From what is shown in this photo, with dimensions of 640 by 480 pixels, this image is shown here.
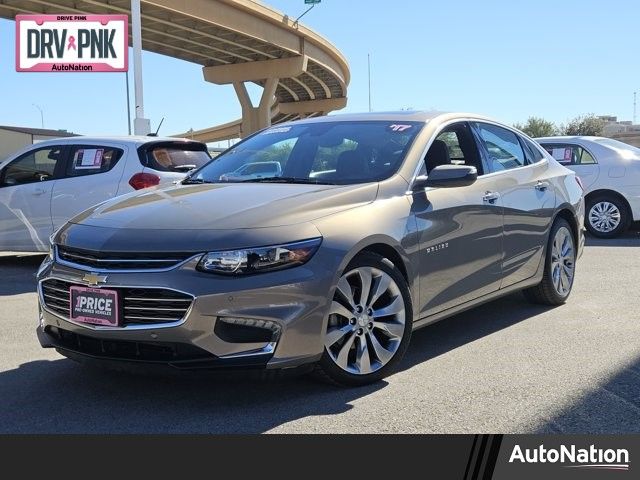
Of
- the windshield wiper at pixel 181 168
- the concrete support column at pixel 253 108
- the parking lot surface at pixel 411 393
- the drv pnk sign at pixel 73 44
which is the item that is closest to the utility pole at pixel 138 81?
the drv pnk sign at pixel 73 44

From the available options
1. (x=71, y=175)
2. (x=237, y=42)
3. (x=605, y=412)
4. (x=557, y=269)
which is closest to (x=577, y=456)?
(x=605, y=412)

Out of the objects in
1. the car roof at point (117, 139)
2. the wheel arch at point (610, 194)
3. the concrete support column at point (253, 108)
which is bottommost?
the wheel arch at point (610, 194)

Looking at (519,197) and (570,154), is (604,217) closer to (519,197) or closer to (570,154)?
(570,154)

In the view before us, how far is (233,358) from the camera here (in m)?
3.49

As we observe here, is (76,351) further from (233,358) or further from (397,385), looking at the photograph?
A: (397,385)

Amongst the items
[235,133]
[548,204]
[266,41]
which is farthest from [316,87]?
[548,204]

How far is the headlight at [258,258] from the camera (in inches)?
137

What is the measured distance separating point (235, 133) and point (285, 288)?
11006 centimetres

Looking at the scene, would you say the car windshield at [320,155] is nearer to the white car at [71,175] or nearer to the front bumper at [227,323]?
the front bumper at [227,323]

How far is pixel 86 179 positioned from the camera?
832cm

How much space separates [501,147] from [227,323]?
309 cm

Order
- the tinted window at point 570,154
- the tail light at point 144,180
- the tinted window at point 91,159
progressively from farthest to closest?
the tinted window at point 570,154
the tinted window at point 91,159
the tail light at point 144,180

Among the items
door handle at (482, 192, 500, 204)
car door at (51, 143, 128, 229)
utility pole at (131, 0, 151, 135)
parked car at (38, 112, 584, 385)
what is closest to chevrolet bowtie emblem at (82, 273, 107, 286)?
parked car at (38, 112, 584, 385)

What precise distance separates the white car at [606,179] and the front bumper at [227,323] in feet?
28.1
